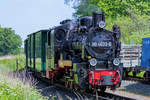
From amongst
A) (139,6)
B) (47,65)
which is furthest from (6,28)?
(47,65)

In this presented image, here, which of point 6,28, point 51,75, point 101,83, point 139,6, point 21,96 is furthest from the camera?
point 6,28

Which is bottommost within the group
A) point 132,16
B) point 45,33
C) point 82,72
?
point 82,72

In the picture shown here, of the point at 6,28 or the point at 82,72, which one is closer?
the point at 82,72

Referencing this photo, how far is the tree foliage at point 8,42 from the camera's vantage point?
43.0 m

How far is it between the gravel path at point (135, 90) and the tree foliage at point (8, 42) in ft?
102

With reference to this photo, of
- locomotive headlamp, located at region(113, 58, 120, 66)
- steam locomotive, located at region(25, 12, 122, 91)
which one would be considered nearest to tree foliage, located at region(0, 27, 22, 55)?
steam locomotive, located at region(25, 12, 122, 91)

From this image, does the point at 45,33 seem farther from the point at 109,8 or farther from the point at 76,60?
the point at 109,8

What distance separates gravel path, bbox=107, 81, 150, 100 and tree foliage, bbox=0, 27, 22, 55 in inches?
1226

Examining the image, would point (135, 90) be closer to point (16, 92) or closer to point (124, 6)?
point (16, 92)

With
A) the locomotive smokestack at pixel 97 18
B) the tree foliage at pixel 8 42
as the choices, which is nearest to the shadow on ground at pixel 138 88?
the locomotive smokestack at pixel 97 18

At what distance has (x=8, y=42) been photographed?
4359cm

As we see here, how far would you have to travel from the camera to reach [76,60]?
441 inches

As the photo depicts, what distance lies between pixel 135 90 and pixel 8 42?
33905mm

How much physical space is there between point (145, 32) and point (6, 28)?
31.0 metres
